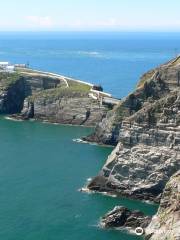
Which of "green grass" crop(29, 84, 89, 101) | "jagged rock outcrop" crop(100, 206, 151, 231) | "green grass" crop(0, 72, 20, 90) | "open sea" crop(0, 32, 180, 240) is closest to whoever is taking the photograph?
"jagged rock outcrop" crop(100, 206, 151, 231)

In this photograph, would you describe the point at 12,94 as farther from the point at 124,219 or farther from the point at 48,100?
the point at 124,219

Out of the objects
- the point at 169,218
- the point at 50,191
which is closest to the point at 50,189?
the point at 50,191

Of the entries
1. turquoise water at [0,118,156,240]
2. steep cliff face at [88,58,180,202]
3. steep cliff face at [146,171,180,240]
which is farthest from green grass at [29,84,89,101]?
steep cliff face at [146,171,180,240]

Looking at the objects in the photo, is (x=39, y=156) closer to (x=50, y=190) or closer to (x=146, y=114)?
(x=50, y=190)

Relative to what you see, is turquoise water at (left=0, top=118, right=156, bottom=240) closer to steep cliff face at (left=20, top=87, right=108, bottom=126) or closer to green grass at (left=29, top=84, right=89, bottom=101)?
steep cliff face at (left=20, top=87, right=108, bottom=126)

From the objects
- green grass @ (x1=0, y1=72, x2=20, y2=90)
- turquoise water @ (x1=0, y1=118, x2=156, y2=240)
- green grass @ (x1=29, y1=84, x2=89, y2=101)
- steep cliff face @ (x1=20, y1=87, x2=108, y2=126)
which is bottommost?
turquoise water @ (x1=0, y1=118, x2=156, y2=240)

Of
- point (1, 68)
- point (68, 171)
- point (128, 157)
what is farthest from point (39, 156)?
point (1, 68)
